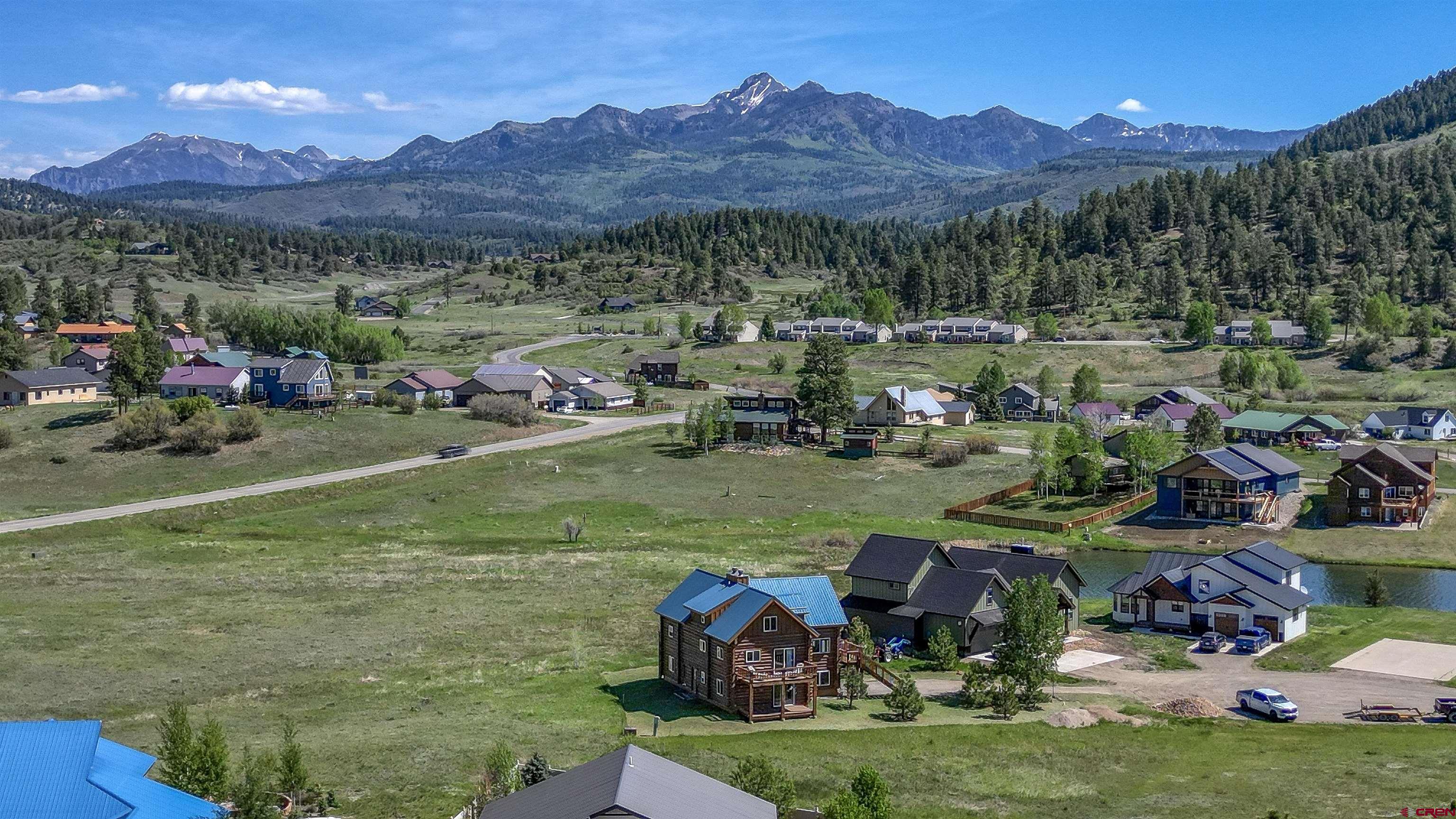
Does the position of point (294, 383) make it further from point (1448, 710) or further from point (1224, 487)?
point (1448, 710)

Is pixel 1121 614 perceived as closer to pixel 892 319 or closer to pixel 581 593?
pixel 581 593

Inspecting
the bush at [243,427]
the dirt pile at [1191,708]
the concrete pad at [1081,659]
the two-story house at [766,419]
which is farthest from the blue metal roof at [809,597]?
the bush at [243,427]

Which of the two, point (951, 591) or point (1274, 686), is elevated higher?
point (951, 591)

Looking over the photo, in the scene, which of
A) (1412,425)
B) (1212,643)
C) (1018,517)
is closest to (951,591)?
(1212,643)

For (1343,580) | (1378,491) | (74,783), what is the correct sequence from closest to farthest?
1. (74,783)
2. (1343,580)
3. (1378,491)

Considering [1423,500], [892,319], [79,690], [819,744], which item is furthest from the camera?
[892,319]

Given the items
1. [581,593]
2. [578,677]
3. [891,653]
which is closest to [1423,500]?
[891,653]

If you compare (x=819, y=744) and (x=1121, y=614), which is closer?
(x=819, y=744)
